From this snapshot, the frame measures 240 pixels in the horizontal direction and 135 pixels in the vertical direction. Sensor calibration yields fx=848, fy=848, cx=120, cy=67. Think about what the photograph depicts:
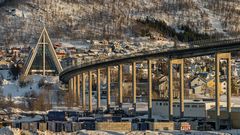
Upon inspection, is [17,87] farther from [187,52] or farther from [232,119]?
[232,119]

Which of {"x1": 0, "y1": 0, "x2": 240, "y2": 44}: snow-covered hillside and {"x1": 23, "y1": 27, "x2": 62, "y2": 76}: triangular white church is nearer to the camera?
{"x1": 23, "y1": 27, "x2": 62, "y2": 76}: triangular white church

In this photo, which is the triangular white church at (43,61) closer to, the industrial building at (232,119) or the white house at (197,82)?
the white house at (197,82)

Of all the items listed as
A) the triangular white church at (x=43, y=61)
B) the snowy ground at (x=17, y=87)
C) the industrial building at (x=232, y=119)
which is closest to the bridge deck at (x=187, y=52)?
the industrial building at (x=232, y=119)

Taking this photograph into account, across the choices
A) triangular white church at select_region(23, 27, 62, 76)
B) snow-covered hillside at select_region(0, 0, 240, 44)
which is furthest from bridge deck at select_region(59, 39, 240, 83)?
snow-covered hillside at select_region(0, 0, 240, 44)

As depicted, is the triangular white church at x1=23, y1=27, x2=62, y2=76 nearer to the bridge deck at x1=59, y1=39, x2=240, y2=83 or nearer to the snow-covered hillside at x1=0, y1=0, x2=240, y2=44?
the bridge deck at x1=59, y1=39, x2=240, y2=83

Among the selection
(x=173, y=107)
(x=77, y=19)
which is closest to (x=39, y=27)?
(x=77, y=19)

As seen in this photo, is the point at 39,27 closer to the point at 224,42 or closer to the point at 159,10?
the point at 159,10
